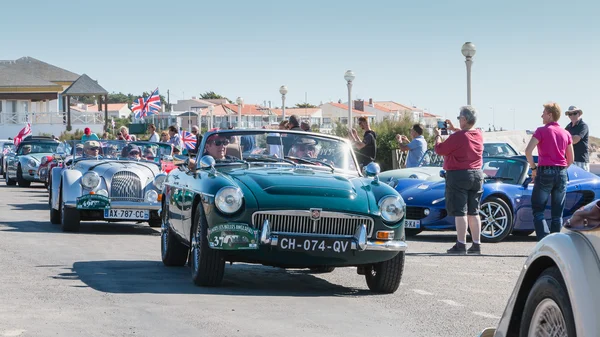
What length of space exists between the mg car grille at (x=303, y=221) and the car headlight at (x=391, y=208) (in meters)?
0.29

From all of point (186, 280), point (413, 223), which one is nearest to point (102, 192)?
Answer: point (413, 223)

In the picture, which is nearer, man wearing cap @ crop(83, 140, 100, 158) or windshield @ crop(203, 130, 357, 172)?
windshield @ crop(203, 130, 357, 172)

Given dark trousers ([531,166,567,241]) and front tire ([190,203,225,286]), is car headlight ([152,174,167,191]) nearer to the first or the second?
dark trousers ([531,166,567,241])

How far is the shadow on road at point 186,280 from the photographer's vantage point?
8.74m

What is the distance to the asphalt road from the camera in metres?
6.97

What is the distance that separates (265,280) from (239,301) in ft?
5.07

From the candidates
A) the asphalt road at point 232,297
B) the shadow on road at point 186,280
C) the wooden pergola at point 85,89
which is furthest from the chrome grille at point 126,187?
the wooden pergola at point 85,89

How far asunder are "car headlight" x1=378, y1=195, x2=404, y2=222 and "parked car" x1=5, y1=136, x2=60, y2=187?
21.4 meters

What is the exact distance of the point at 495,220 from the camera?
46.5 feet

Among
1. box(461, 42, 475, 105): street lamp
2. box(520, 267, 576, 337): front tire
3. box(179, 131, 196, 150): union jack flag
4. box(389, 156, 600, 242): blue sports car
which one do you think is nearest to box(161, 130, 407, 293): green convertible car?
box(520, 267, 576, 337): front tire

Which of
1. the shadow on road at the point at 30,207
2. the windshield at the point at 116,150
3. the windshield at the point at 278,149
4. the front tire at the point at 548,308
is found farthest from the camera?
the shadow on road at the point at 30,207

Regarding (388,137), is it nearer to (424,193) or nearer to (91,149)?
(91,149)

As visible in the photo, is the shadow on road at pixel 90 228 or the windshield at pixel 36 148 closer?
the shadow on road at pixel 90 228

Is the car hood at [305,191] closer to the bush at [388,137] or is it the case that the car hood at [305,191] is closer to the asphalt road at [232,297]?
the asphalt road at [232,297]
